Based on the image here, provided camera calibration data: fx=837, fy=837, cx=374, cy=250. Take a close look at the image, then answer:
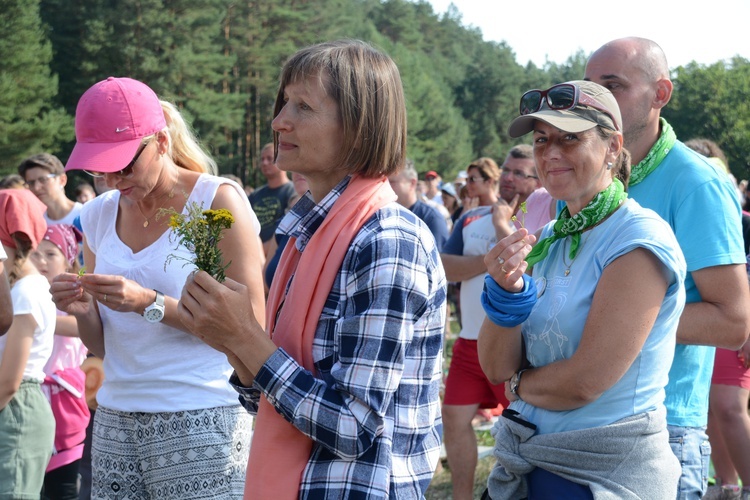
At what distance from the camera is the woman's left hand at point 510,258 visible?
2086mm

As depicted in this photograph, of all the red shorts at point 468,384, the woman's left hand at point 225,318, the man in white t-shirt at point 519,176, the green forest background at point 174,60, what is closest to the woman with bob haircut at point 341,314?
the woman's left hand at point 225,318

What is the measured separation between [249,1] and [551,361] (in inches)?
1883

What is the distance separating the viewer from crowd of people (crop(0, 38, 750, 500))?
6.06 feet

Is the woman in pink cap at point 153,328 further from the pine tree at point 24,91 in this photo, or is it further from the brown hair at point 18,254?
the pine tree at point 24,91

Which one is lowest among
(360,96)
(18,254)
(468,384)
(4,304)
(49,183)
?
(468,384)

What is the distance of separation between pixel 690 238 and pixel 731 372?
289cm

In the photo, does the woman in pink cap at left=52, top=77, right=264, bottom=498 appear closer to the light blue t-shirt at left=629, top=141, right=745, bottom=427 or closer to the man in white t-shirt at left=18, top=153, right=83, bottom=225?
the light blue t-shirt at left=629, top=141, right=745, bottom=427

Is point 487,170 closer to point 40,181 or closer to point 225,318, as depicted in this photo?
point 40,181

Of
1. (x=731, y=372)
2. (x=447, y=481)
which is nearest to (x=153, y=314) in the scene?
(x=731, y=372)

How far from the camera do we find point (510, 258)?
2.09 metres

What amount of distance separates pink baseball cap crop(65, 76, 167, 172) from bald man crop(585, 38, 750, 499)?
1595mm

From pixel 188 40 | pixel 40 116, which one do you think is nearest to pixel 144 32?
→ pixel 188 40

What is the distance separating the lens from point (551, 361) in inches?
91.5

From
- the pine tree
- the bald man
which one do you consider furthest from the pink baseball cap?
the pine tree
